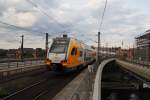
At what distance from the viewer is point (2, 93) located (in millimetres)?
13625

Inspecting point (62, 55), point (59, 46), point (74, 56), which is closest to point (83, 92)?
point (62, 55)

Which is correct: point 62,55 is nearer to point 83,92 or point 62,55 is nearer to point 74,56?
point 74,56

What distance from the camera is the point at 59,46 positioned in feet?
82.9

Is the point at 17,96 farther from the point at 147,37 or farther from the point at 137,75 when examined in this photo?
the point at 147,37

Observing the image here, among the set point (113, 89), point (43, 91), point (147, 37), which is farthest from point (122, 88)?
point (147, 37)

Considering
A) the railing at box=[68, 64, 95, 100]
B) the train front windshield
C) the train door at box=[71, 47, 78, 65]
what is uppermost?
the train front windshield

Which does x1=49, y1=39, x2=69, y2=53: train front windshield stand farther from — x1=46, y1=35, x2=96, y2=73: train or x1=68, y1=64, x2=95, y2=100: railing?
x1=68, y1=64, x2=95, y2=100: railing

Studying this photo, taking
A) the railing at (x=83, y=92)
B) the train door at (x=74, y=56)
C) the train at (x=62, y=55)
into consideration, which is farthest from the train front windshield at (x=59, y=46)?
the railing at (x=83, y=92)

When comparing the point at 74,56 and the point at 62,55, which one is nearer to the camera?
the point at 62,55

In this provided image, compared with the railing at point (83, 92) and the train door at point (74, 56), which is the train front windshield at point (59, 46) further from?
the railing at point (83, 92)

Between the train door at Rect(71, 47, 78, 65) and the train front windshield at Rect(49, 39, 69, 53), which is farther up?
the train front windshield at Rect(49, 39, 69, 53)

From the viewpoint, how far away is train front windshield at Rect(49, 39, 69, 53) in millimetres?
→ 24806

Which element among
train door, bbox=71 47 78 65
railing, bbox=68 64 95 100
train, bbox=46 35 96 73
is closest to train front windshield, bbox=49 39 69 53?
train, bbox=46 35 96 73

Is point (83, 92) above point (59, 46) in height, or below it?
below
